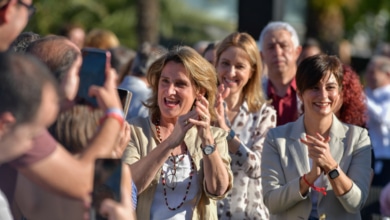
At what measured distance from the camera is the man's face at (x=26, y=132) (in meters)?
A: 3.34

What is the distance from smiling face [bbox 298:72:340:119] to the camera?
623 cm

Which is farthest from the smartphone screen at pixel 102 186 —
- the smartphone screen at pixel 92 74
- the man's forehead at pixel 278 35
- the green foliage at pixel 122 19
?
the green foliage at pixel 122 19

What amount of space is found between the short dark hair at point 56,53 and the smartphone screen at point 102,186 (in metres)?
0.42

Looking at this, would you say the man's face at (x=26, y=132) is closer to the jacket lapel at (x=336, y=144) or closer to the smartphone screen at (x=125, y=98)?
the smartphone screen at (x=125, y=98)

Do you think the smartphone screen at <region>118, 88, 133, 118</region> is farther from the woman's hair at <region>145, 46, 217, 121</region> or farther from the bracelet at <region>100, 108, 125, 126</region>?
the bracelet at <region>100, 108, 125, 126</region>

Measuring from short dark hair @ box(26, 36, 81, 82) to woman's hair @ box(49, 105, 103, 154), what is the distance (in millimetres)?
178

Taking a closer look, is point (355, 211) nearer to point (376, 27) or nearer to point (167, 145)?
point (167, 145)

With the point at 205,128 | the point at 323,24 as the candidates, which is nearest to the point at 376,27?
the point at 323,24

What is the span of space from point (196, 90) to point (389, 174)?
16.3ft

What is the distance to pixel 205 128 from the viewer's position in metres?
5.69

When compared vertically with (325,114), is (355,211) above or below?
below

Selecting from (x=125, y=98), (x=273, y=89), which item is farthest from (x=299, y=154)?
(x=273, y=89)

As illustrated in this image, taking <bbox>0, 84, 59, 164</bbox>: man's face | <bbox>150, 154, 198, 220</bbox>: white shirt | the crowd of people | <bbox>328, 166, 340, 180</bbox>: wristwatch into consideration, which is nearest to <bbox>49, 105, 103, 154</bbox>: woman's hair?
the crowd of people

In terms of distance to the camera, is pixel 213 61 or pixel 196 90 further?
pixel 213 61
